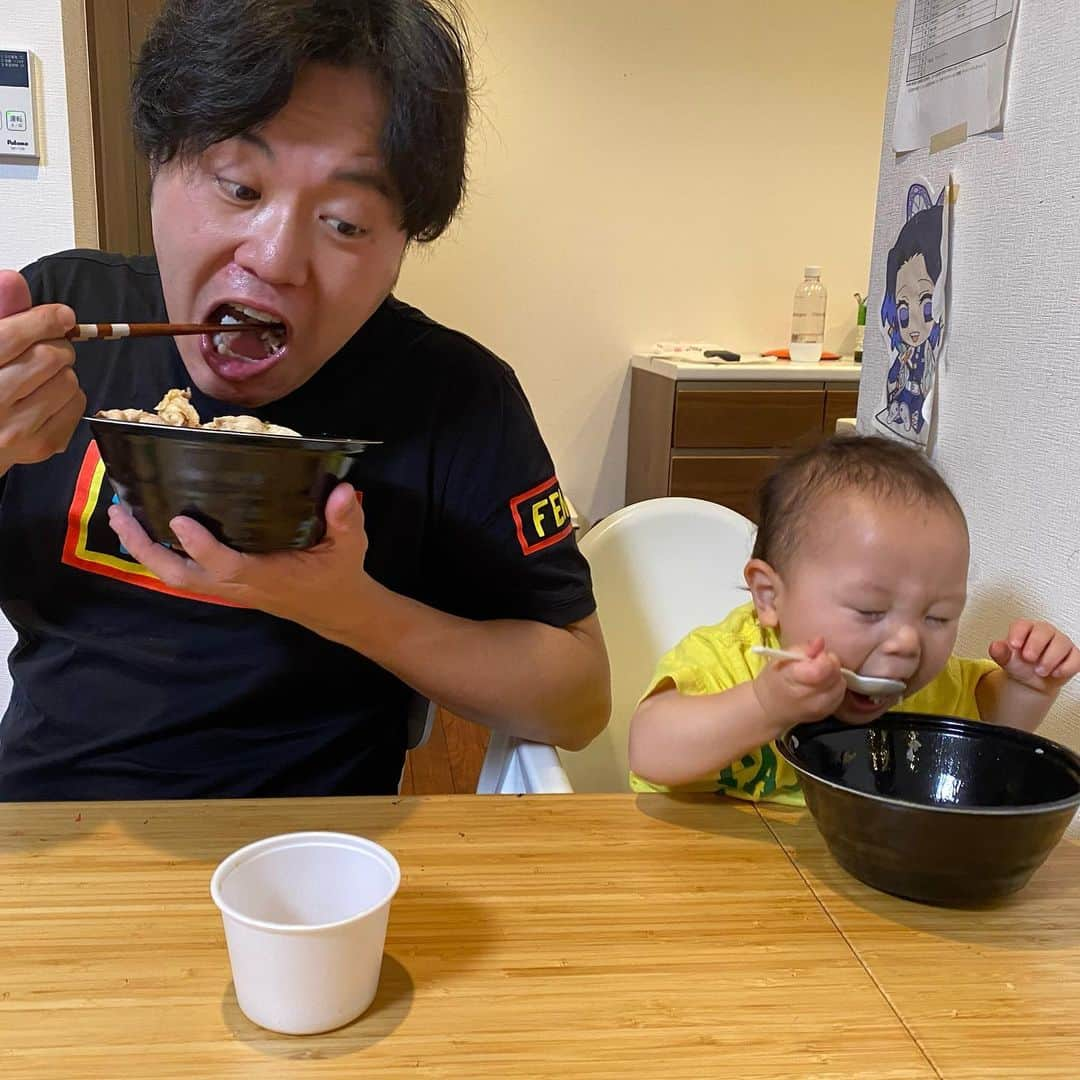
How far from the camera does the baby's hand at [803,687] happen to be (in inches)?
29.6

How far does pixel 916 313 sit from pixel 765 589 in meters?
0.49

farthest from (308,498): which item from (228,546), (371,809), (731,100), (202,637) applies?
(731,100)

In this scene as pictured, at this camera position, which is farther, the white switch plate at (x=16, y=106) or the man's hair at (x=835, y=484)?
the white switch plate at (x=16, y=106)

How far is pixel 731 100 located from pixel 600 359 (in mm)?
1067

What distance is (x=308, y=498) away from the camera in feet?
2.33

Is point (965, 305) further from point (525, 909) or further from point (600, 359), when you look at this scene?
point (600, 359)

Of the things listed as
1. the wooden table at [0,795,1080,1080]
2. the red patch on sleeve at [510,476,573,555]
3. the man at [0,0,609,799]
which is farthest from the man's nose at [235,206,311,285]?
the wooden table at [0,795,1080,1080]

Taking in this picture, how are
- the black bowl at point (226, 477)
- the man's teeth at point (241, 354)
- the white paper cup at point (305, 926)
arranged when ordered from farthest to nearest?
the man's teeth at point (241, 354) < the black bowl at point (226, 477) < the white paper cup at point (305, 926)

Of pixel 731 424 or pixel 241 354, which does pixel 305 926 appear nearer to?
pixel 241 354

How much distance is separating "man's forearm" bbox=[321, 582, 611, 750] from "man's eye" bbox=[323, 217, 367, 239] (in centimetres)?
32

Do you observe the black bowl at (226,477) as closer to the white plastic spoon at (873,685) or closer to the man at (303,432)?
the man at (303,432)

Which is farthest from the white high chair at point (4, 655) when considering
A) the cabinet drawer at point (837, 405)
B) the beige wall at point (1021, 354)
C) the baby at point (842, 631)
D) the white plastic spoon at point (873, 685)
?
the cabinet drawer at point (837, 405)

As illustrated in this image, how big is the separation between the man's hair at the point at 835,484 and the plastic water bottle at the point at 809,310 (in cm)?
299

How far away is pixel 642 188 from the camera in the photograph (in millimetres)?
3814
